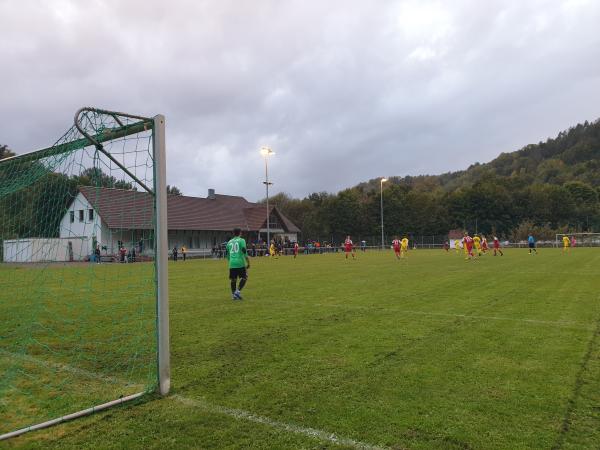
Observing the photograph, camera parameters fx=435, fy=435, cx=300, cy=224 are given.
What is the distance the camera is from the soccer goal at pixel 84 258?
4582 mm

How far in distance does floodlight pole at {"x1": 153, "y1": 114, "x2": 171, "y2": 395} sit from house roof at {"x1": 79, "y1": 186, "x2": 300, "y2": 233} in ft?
2.40

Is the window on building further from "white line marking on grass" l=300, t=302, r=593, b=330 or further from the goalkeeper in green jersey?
"white line marking on grass" l=300, t=302, r=593, b=330

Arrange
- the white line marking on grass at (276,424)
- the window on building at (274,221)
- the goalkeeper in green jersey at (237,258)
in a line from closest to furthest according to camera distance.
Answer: the white line marking on grass at (276,424), the goalkeeper in green jersey at (237,258), the window on building at (274,221)

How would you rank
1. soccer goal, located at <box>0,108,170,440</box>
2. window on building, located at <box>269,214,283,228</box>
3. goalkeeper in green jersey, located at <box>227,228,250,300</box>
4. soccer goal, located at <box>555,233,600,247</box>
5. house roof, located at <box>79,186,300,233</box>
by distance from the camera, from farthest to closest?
1. window on building, located at <box>269,214,283,228</box>
2. soccer goal, located at <box>555,233,600,247</box>
3. goalkeeper in green jersey, located at <box>227,228,250,300</box>
4. house roof, located at <box>79,186,300,233</box>
5. soccer goal, located at <box>0,108,170,440</box>

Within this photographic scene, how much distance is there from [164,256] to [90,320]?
16.1ft

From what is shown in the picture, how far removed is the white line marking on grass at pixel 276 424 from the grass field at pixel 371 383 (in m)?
0.01

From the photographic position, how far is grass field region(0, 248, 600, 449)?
11.3 feet

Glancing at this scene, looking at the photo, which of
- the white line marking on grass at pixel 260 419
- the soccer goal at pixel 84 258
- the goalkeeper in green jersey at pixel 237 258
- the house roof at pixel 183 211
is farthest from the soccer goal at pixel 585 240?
the white line marking on grass at pixel 260 419

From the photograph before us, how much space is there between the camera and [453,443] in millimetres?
3281

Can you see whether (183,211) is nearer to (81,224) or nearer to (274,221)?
(274,221)

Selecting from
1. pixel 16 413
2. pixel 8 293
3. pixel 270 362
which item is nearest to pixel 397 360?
pixel 270 362

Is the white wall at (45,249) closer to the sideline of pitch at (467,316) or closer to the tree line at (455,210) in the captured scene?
the sideline of pitch at (467,316)

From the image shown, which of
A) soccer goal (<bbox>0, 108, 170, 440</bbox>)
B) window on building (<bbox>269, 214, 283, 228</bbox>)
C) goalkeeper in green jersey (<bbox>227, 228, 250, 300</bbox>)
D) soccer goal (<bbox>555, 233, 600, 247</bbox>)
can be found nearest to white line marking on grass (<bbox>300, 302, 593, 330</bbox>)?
goalkeeper in green jersey (<bbox>227, 228, 250, 300</bbox>)

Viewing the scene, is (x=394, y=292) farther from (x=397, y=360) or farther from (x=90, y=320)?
(x=90, y=320)
